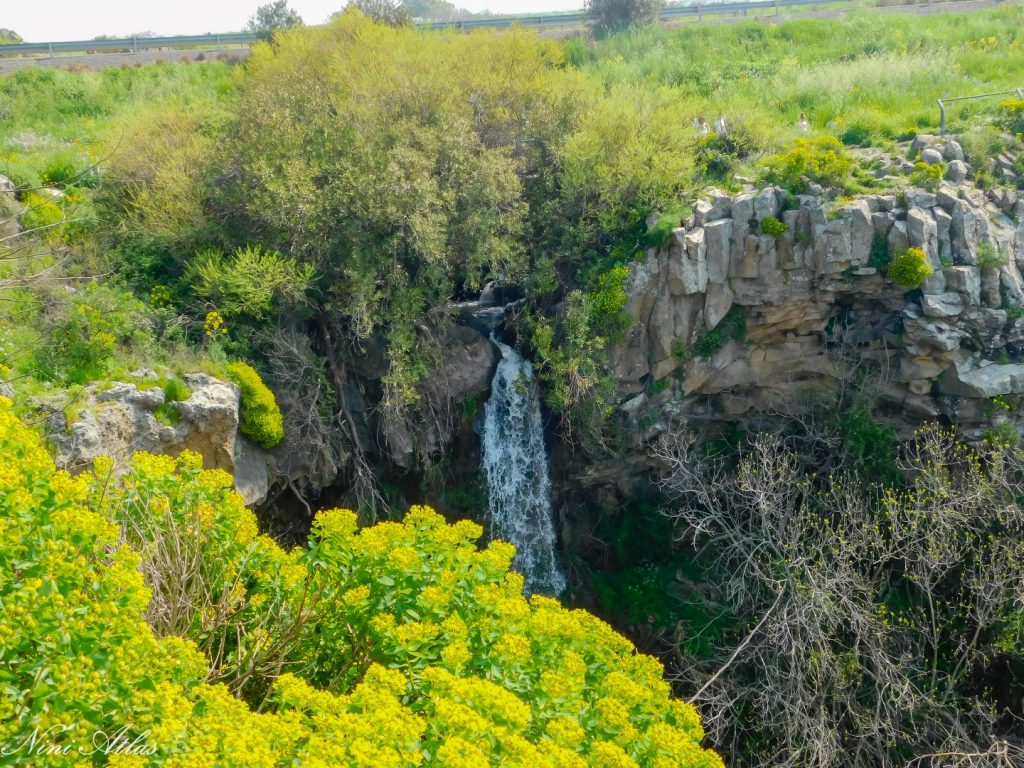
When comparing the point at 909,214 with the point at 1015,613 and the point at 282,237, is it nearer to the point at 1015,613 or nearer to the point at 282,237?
the point at 1015,613

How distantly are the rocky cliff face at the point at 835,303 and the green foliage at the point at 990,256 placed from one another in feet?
0.06

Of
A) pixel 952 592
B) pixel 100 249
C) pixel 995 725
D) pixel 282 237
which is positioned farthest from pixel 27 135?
pixel 995 725

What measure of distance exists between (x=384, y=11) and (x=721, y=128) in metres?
11.3

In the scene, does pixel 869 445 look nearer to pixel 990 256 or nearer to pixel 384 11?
pixel 990 256

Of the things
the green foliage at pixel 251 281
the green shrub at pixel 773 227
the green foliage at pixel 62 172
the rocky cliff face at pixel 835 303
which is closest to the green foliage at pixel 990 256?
the rocky cliff face at pixel 835 303

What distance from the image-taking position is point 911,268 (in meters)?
14.3

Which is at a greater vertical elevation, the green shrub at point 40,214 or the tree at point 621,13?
the tree at point 621,13

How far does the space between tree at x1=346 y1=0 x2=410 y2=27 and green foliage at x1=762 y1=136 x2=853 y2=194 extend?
12.5m

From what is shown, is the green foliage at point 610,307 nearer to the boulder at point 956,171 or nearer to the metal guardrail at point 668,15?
the boulder at point 956,171

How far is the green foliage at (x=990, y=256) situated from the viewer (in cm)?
1441

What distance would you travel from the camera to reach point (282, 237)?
47.9 ft

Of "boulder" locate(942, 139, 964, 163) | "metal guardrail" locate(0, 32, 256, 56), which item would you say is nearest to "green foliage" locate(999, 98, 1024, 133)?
"boulder" locate(942, 139, 964, 163)

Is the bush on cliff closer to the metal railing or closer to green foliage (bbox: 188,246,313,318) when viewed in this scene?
green foliage (bbox: 188,246,313,318)

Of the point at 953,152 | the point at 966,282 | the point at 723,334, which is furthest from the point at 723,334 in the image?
the point at 953,152
